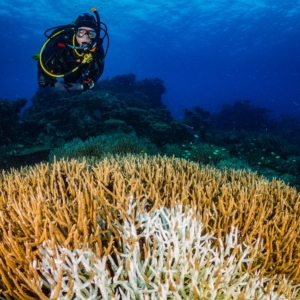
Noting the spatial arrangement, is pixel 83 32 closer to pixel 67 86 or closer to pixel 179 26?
pixel 67 86

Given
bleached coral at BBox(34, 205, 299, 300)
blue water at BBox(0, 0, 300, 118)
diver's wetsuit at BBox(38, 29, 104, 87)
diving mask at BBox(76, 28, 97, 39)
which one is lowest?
bleached coral at BBox(34, 205, 299, 300)

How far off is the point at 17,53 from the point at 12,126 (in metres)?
69.9

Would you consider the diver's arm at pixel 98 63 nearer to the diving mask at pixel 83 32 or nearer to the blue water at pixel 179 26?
the diving mask at pixel 83 32

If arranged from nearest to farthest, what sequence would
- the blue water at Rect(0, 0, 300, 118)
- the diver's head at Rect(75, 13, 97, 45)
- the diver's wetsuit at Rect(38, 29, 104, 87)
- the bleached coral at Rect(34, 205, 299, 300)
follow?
the bleached coral at Rect(34, 205, 299, 300), the diver's head at Rect(75, 13, 97, 45), the diver's wetsuit at Rect(38, 29, 104, 87), the blue water at Rect(0, 0, 300, 118)

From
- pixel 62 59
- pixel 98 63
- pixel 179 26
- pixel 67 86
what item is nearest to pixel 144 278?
pixel 67 86

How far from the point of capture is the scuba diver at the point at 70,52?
575 cm

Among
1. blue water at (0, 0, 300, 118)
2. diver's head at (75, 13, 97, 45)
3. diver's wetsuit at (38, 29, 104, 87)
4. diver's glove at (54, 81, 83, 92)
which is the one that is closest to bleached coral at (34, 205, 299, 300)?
diver's glove at (54, 81, 83, 92)

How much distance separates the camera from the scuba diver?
5.75 m

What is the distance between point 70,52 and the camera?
19.4ft

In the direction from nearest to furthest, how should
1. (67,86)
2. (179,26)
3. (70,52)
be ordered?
(70,52) < (67,86) < (179,26)

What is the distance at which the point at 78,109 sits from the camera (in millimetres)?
14922

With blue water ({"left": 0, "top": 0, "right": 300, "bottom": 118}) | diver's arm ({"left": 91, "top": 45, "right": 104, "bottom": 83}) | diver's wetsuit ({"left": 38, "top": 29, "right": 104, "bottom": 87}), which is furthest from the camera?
blue water ({"left": 0, "top": 0, "right": 300, "bottom": 118})

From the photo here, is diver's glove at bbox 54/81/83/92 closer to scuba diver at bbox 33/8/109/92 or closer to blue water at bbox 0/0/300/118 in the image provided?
scuba diver at bbox 33/8/109/92

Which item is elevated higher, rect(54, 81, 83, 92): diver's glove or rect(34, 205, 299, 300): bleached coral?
rect(54, 81, 83, 92): diver's glove
